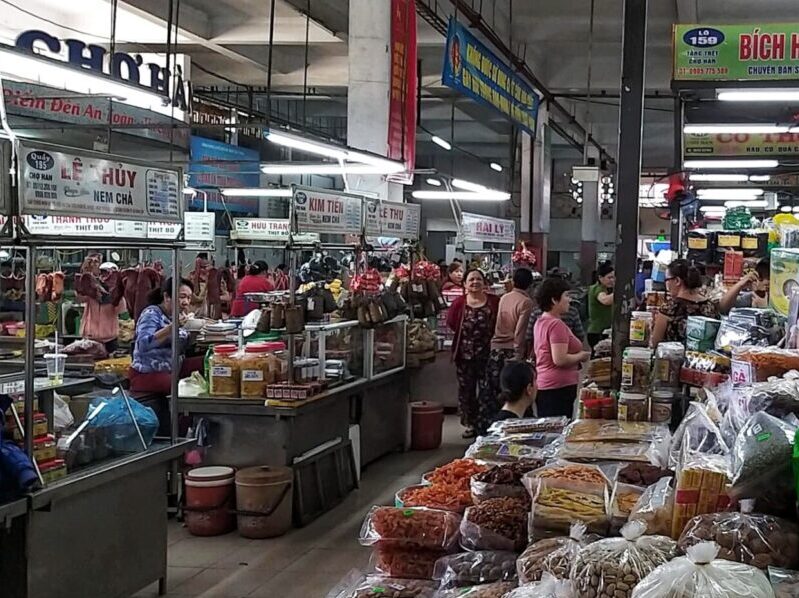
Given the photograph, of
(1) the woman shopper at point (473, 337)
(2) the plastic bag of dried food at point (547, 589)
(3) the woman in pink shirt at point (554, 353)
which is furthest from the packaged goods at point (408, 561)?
(1) the woman shopper at point (473, 337)

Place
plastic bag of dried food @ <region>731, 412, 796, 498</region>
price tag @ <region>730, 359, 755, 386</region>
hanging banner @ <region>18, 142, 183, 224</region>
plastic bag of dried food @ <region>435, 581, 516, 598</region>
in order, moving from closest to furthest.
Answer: plastic bag of dried food @ <region>731, 412, 796, 498</region>
plastic bag of dried food @ <region>435, 581, 516, 598</region>
price tag @ <region>730, 359, 755, 386</region>
hanging banner @ <region>18, 142, 183, 224</region>

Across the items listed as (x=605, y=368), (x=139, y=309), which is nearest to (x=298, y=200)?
(x=605, y=368)

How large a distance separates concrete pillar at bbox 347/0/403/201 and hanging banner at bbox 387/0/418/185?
0.10 m

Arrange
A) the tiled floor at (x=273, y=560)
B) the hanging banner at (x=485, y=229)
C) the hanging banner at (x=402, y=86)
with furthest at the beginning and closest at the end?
Result: the hanging banner at (x=485, y=229) < the hanging banner at (x=402, y=86) < the tiled floor at (x=273, y=560)

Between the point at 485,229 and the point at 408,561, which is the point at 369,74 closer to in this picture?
the point at 485,229

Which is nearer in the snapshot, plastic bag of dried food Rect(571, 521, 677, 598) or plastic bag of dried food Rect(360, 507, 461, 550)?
plastic bag of dried food Rect(571, 521, 677, 598)

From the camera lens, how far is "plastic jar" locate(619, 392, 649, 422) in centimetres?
425

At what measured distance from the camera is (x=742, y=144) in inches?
428

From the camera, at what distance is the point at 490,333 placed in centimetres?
925

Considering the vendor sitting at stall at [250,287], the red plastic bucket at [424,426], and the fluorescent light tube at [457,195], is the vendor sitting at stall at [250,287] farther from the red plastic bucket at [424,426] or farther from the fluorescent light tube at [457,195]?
the red plastic bucket at [424,426]

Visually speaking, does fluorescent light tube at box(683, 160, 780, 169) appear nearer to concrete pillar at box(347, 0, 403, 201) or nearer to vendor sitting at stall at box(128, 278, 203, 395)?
concrete pillar at box(347, 0, 403, 201)

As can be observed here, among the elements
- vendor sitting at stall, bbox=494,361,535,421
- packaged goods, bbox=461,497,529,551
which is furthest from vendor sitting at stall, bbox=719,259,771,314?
packaged goods, bbox=461,497,529,551

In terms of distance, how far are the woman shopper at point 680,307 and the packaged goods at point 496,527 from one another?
3495mm

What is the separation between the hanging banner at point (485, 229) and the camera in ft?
42.1
